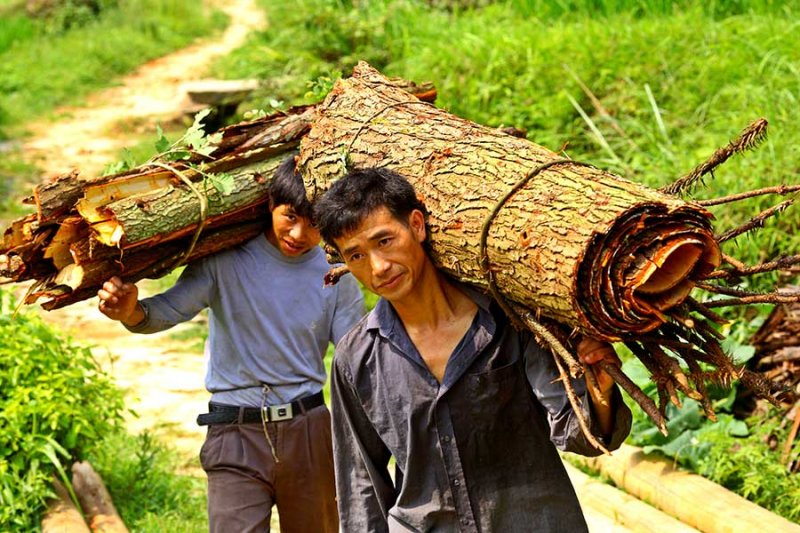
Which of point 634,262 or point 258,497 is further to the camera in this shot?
point 258,497

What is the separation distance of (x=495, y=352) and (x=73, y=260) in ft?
4.85

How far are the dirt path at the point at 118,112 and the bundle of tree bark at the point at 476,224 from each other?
26.5ft

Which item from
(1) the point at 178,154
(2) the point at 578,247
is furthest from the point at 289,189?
(2) the point at 578,247

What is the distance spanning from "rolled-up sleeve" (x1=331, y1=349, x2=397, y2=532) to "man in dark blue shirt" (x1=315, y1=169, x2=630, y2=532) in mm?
84

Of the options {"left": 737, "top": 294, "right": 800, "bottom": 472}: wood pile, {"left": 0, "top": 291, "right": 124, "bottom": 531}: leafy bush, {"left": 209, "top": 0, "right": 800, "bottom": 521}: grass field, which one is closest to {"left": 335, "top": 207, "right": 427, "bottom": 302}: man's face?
{"left": 0, "top": 291, "right": 124, "bottom": 531}: leafy bush

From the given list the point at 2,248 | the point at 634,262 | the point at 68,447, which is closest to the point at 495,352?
the point at 634,262

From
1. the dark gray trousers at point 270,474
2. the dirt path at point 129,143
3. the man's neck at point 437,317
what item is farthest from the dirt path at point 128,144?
the man's neck at point 437,317

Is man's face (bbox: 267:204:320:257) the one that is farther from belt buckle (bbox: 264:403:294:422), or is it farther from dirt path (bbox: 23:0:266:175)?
dirt path (bbox: 23:0:266:175)

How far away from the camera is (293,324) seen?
13.7 ft

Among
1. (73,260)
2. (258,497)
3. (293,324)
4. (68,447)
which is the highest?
(73,260)

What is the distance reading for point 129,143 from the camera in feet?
44.9

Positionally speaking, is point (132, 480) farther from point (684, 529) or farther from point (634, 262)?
point (634, 262)

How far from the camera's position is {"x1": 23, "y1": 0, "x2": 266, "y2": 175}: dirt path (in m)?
13.2

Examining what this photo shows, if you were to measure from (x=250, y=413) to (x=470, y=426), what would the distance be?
1317mm
